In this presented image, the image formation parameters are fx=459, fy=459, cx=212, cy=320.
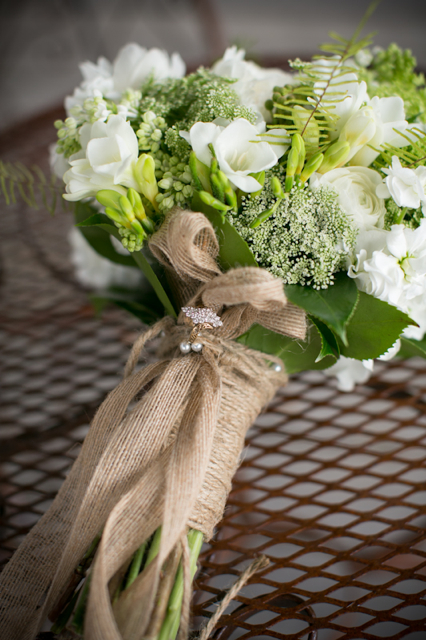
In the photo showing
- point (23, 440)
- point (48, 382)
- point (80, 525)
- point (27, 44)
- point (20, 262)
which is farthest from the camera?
point (27, 44)

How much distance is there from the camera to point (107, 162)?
51 centimetres

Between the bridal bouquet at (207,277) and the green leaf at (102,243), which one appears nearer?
the bridal bouquet at (207,277)

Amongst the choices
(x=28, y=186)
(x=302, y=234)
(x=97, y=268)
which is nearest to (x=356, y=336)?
(x=302, y=234)

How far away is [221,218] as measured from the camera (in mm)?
490

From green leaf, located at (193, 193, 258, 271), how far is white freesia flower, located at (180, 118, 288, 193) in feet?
0.14

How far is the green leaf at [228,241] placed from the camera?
49 centimetres

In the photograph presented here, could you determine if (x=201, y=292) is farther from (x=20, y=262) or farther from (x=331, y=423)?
(x=20, y=262)

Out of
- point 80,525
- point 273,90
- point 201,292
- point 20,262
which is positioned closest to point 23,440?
point 80,525

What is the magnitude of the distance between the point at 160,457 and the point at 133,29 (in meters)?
3.41

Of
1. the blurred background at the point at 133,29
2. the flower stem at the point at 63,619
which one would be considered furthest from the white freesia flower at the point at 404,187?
the blurred background at the point at 133,29

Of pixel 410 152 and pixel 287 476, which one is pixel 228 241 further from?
pixel 287 476

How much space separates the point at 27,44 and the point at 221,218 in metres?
2.72

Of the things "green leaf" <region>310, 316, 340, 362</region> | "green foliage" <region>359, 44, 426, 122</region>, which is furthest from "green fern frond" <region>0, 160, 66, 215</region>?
"green foliage" <region>359, 44, 426, 122</region>

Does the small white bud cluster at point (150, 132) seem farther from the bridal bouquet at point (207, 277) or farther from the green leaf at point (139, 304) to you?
the green leaf at point (139, 304)
